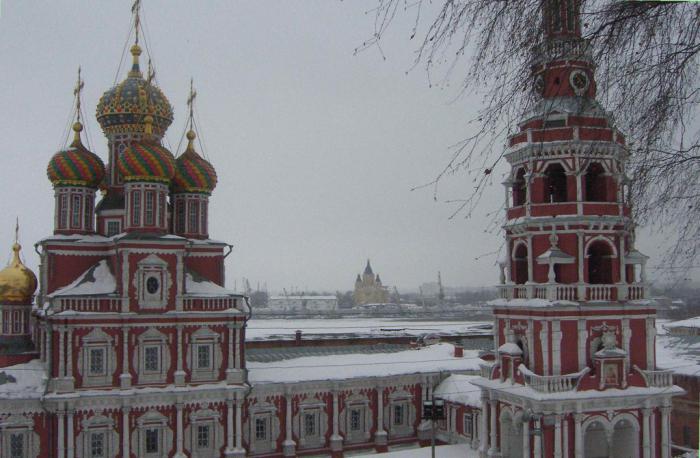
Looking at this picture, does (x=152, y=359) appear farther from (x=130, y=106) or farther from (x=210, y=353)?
(x=130, y=106)

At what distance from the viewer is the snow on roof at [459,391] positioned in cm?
2469

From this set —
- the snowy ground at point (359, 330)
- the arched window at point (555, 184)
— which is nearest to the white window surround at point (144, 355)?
the arched window at point (555, 184)

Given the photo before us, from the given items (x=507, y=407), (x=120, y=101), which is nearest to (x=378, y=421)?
(x=507, y=407)

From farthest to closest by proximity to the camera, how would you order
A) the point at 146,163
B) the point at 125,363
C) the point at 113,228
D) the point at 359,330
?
the point at 359,330
the point at 113,228
the point at 146,163
the point at 125,363

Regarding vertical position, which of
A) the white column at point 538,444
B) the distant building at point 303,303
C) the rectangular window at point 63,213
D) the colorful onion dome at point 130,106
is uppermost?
the colorful onion dome at point 130,106

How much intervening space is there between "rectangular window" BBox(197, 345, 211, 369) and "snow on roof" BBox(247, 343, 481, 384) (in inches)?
77.4

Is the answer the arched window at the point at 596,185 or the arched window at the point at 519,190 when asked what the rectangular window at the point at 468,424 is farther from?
the arched window at the point at 596,185

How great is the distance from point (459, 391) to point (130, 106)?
1614 cm

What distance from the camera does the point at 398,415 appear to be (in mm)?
26578

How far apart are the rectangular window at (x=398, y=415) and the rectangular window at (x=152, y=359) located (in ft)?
30.6

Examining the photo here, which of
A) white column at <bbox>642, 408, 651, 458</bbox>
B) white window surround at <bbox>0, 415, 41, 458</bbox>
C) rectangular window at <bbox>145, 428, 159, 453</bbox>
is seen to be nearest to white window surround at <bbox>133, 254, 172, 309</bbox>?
rectangular window at <bbox>145, 428, 159, 453</bbox>

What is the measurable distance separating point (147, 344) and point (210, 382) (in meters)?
2.42

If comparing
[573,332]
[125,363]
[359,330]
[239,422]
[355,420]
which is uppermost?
[573,332]

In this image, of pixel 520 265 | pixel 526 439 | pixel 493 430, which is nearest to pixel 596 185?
pixel 520 265
